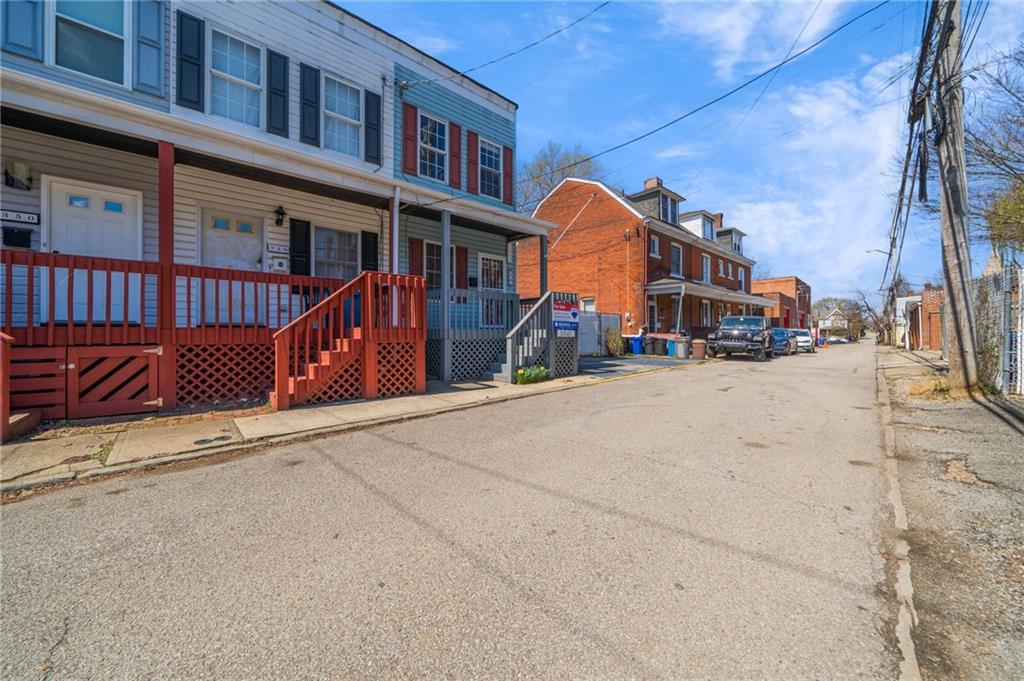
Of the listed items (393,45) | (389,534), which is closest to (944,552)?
(389,534)

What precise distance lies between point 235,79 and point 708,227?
31475mm

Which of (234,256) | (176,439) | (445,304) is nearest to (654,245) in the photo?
(445,304)

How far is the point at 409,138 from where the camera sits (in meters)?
12.3

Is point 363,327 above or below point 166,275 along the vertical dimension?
Answer: below

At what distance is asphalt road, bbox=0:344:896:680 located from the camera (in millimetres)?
2215

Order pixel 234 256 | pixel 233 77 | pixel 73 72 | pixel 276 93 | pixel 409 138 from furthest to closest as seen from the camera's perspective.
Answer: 1. pixel 409 138
2. pixel 276 93
3. pixel 234 256
4. pixel 233 77
5. pixel 73 72

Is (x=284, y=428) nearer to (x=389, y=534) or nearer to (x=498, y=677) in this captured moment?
(x=389, y=534)

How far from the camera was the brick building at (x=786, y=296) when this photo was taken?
154 feet

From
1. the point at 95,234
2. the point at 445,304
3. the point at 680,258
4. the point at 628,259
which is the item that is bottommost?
the point at 445,304

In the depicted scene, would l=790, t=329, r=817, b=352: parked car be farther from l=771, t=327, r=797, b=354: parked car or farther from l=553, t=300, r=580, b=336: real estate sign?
l=553, t=300, r=580, b=336: real estate sign

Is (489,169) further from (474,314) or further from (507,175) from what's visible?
(474,314)

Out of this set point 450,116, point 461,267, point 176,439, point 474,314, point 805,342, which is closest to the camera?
point 176,439

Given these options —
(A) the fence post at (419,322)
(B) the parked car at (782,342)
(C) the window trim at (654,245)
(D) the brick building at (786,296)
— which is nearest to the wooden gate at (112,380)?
(A) the fence post at (419,322)

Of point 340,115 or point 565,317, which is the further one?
point 565,317
